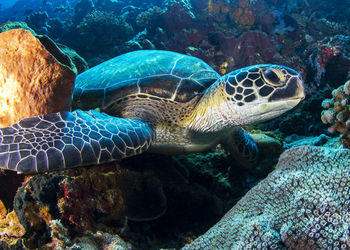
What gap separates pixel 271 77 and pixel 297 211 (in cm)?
127

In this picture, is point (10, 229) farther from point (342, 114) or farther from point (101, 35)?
point (101, 35)

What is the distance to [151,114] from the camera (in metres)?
2.53

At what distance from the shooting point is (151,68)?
9.27 feet

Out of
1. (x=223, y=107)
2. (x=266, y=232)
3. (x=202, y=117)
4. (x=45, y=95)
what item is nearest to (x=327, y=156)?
(x=266, y=232)

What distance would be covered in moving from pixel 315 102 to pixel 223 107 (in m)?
3.00

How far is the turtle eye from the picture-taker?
1.97m

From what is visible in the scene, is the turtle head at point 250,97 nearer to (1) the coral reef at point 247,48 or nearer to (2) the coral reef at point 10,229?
(2) the coral reef at point 10,229

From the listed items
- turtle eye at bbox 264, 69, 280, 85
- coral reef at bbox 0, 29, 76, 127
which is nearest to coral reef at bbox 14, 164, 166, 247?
coral reef at bbox 0, 29, 76, 127

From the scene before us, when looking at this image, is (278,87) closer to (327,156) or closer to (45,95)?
(327,156)

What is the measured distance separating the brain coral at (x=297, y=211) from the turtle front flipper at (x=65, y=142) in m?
0.85

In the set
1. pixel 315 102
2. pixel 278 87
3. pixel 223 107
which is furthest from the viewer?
pixel 315 102

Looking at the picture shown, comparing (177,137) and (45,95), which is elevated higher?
(45,95)

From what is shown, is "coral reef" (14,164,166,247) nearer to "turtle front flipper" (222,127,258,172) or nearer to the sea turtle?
the sea turtle

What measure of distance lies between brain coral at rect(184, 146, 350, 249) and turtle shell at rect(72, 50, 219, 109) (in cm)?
151
